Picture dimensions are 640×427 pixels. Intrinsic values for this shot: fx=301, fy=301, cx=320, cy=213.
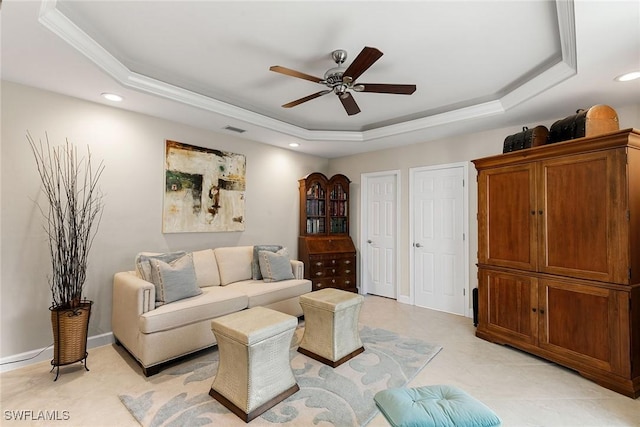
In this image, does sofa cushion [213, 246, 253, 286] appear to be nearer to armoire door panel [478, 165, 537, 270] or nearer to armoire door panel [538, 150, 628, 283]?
armoire door panel [478, 165, 537, 270]

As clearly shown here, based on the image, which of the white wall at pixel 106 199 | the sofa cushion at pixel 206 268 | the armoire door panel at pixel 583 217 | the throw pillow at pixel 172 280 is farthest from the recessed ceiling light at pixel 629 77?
the sofa cushion at pixel 206 268

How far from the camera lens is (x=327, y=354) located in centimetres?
269

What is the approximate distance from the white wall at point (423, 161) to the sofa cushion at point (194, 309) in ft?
8.74

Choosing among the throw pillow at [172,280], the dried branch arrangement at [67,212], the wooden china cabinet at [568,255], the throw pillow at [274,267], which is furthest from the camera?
the throw pillow at [274,267]

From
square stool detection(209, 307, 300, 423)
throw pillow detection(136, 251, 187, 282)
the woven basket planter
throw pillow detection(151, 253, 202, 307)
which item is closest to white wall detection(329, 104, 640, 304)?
square stool detection(209, 307, 300, 423)

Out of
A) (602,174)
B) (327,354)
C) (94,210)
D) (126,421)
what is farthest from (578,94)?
(94,210)

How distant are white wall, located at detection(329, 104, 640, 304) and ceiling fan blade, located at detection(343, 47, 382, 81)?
2.48m

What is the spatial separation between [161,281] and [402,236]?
3394mm

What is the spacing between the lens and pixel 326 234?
513 centimetres

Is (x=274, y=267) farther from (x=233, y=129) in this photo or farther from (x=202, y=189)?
(x=233, y=129)

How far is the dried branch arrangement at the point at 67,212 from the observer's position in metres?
2.64

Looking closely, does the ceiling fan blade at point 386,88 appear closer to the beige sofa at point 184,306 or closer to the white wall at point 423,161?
the white wall at point 423,161

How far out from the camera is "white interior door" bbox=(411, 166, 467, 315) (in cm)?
414

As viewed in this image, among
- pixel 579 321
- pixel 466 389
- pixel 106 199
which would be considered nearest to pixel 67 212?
pixel 106 199
